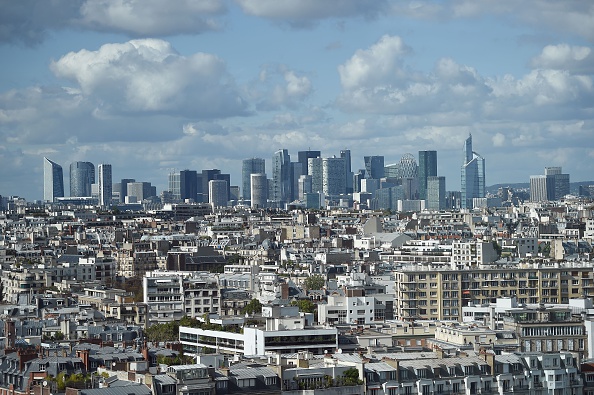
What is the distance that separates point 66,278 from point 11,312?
34719 mm

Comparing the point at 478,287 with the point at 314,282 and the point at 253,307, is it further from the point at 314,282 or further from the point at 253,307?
the point at 314,282

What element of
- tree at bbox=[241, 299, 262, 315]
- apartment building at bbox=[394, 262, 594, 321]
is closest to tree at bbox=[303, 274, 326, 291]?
tree at bbox=[241, 299, 262, 315]

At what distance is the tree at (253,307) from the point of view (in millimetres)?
101938

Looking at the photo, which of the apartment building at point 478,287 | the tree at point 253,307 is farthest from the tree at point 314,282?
the apartment building at point 478,287

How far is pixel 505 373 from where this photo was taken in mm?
61062

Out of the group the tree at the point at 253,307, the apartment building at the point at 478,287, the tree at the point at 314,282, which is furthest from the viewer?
the tree at the point at 314,282

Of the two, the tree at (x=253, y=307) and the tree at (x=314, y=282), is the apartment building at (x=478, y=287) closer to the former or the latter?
the tree at (x=253, y=307)

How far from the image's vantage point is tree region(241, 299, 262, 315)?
10194cm

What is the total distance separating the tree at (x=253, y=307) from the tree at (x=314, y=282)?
1356cm

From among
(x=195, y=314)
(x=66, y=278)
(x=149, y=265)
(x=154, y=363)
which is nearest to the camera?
A: (x=154, y=363)

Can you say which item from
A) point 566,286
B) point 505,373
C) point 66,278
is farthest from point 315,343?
point 66,278

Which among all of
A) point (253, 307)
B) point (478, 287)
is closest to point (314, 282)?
point (253, 307)

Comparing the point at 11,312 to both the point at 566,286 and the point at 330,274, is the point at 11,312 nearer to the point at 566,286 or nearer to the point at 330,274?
the point at 566,286

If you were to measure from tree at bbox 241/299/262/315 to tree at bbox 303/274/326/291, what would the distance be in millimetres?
13559
